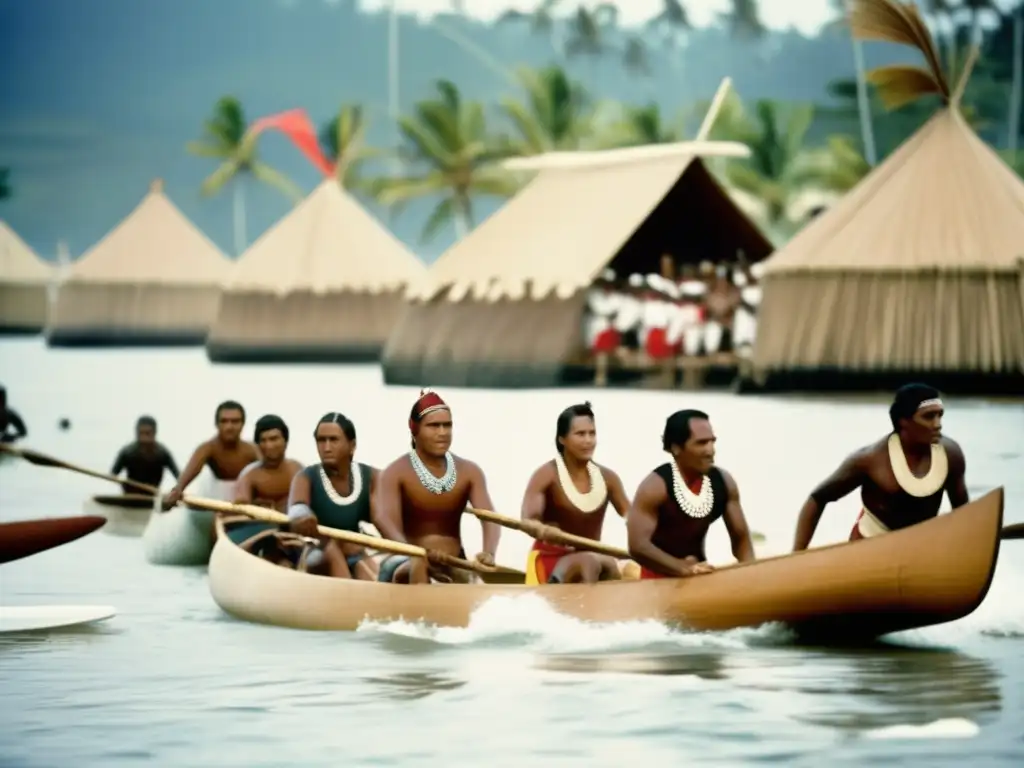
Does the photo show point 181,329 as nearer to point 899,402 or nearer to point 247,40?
point 899,402

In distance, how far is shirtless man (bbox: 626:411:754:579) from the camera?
9.84m

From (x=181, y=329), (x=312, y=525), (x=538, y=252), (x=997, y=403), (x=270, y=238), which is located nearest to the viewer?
(x=312, y=525)

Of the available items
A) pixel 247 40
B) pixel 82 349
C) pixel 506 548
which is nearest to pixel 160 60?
pixel 247 40

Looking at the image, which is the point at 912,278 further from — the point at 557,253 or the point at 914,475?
the point at 914,475

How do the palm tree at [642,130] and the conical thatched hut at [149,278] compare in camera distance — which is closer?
the palm tree at [642,130]

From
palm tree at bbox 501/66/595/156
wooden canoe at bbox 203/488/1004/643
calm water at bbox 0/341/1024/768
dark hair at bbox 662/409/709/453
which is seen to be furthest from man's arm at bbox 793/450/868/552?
palm tree at bbox 501/66/595/156

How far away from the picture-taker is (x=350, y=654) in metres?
10.6

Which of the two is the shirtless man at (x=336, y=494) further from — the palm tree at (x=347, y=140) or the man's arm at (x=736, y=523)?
the palm tree at (x=347, y=140)

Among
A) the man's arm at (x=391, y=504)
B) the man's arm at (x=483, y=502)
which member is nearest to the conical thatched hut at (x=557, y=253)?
the man's arm at (x=483, y=502)

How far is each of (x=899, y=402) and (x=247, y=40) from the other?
19143 centimetres

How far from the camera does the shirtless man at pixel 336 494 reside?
11141mm

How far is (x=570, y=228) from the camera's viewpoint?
33312 millimetres

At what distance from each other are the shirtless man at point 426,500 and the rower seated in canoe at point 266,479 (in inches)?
62.7

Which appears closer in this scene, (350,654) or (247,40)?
(350,654)
